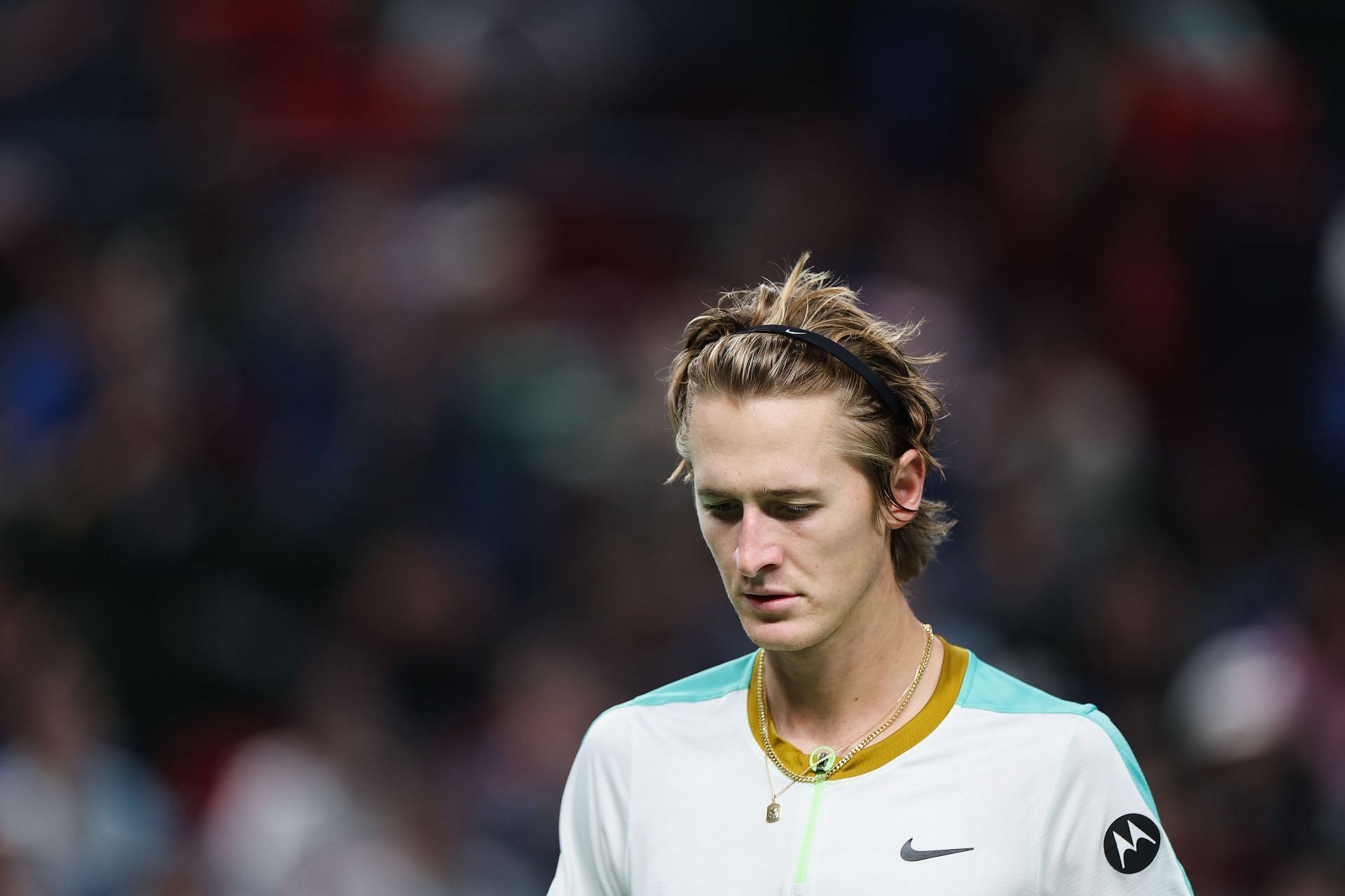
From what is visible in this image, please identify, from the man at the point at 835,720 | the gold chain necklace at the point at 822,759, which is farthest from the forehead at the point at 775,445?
the gold chain necklace at the point at 822,759

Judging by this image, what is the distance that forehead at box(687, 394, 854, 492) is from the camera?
9.65ft

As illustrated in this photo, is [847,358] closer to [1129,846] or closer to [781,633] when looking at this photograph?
[781,633]

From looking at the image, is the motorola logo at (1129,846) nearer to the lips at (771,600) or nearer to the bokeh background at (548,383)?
the lips at (771,600)

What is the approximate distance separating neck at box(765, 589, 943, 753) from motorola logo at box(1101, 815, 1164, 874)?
0.40m

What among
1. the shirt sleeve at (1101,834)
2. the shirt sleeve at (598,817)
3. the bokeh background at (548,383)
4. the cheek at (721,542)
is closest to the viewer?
the shirt sleeve at (1101,834)

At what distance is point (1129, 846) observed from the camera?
287cm

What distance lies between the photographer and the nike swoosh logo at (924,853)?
9.46 ft

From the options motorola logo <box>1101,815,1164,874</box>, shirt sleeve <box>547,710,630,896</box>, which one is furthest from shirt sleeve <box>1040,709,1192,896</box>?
shirt sleeve <box>547,710,630,896</box>

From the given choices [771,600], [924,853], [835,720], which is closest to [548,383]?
[835,720]

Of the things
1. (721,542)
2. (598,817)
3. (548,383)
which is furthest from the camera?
(548,383)

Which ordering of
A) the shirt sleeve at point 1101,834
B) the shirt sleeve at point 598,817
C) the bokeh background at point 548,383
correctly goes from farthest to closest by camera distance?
the bokeh background at point 548,383
the shirt sleeve at point 598,817
the shirt sleeve at point 1101,834

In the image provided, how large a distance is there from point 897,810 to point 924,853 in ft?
0.31

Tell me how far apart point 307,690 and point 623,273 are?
293cm

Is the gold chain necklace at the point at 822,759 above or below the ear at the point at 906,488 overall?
below
